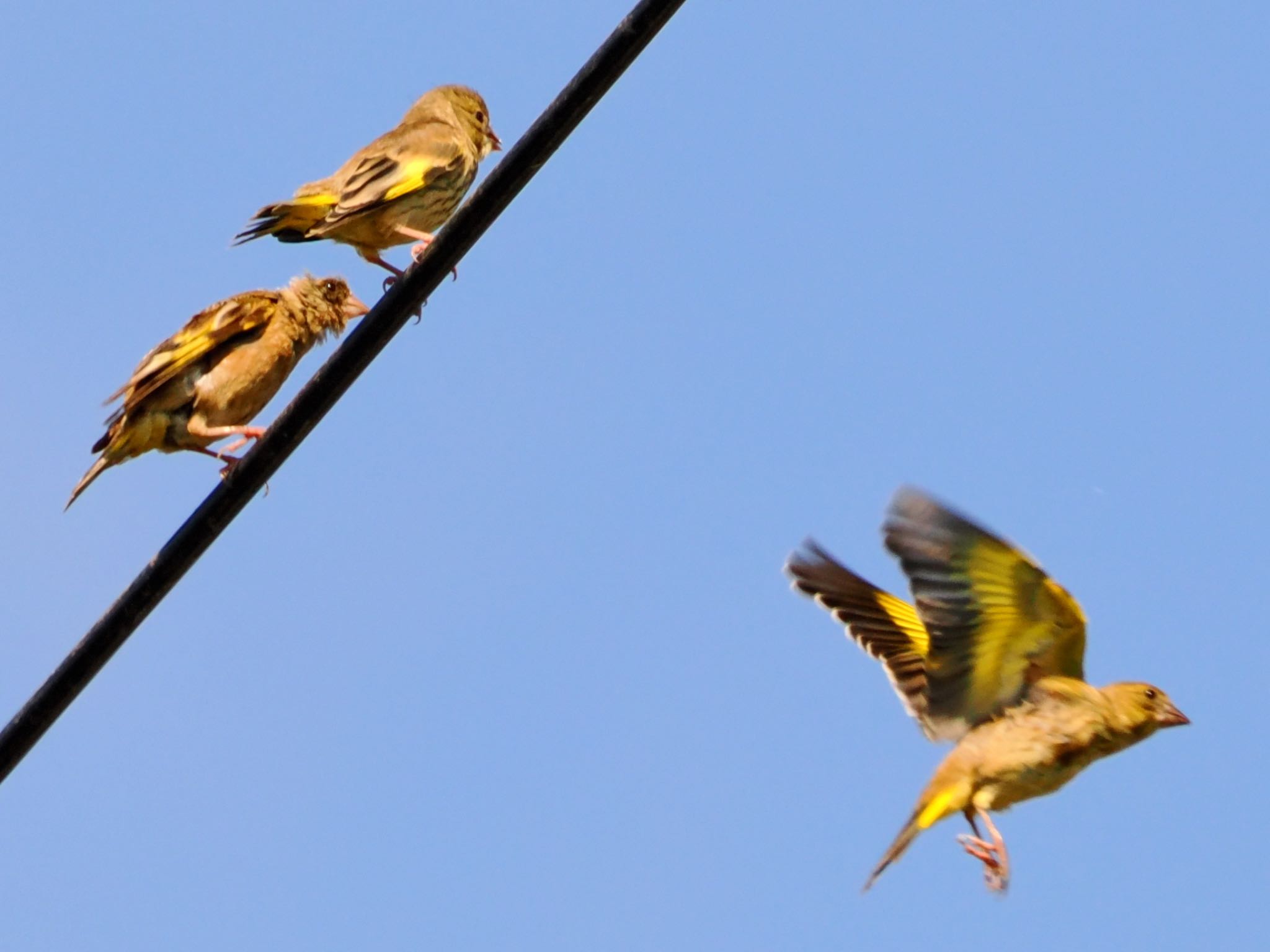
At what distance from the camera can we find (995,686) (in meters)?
8.20

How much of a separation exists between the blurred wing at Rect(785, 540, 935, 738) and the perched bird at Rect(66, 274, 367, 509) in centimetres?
274

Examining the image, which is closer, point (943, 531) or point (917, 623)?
point (943, 531)

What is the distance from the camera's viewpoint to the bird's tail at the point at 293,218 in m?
9.26

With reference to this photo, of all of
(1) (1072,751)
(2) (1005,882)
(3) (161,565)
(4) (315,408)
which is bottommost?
(3) (161,565)

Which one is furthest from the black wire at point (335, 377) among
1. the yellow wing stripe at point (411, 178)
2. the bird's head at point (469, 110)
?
the bird's head at point (469, 110)

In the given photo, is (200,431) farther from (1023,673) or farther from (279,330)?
(1023,673)

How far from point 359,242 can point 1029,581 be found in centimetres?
385

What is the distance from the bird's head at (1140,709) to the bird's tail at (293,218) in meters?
4.45

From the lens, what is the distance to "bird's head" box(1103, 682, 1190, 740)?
8133mm

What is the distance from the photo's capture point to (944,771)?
26.7 ft

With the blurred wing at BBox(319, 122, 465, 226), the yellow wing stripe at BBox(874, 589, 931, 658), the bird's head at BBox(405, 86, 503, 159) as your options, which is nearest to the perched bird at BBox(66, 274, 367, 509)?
the blurred wing at BBox(319, 122, 465, 226)

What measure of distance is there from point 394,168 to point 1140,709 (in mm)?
4518

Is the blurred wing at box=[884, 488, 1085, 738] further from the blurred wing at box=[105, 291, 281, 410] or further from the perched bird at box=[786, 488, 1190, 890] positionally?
the blurred wing at box=[105, 291, 281, 410]

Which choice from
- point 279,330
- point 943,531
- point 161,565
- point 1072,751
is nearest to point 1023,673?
point 1072,751
